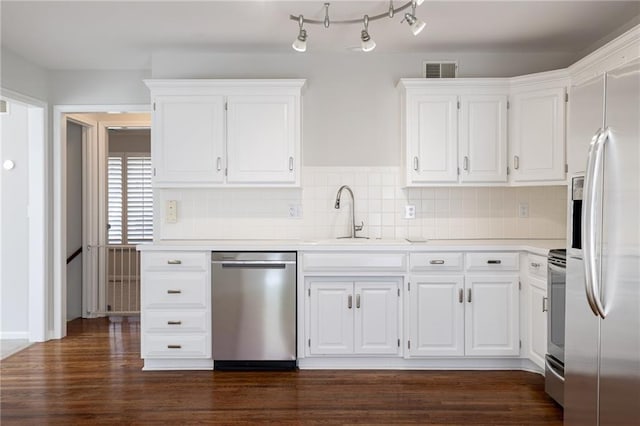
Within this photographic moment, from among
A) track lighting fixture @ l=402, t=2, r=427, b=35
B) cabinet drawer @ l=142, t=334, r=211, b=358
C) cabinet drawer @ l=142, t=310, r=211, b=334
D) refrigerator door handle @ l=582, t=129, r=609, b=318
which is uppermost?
track lighting fixture @ l=402, t=2, r=427, b=35

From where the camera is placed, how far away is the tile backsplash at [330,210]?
416cm

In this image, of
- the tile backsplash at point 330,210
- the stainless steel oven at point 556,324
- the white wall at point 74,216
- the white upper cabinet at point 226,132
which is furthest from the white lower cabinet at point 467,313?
the white wall at point 74,216

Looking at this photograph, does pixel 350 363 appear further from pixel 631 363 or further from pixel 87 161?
pixel 87 161

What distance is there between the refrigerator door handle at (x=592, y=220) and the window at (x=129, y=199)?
6223 mm

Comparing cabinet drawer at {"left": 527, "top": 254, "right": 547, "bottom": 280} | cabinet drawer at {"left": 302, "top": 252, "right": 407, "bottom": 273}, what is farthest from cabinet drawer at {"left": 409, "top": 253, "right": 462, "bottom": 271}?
cabinet drawer at {"left": 527, "top": 254, "right": 547, "bottom": 280}

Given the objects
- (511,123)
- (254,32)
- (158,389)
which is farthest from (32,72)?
(511,123)

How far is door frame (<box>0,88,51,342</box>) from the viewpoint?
4.44 meters

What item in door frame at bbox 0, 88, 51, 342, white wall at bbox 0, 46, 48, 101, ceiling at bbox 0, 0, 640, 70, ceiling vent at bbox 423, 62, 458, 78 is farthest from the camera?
door frame at bbox 0, 88, 51, 342

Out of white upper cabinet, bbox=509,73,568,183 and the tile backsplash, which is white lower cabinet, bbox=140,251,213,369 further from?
white upper cabinet, bbox=509,73,568,183

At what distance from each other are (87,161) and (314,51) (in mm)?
3080

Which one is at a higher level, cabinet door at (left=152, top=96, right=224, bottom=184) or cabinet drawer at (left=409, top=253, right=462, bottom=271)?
cabinet door at (left=152, top=96, right=224, bottom=184)

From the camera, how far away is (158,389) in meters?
3.30

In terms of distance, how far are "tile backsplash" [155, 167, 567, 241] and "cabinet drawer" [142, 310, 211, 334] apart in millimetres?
772

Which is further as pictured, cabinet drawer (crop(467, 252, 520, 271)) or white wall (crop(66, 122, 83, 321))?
white wall (crop(66, 122, 83, 321))
